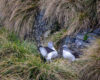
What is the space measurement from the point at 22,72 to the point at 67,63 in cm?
71

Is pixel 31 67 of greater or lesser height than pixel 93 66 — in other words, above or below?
above


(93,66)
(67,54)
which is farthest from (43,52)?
(93,66)

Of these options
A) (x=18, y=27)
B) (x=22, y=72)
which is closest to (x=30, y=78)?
(x=22, y=72)

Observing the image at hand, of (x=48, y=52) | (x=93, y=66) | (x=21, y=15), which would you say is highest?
(x=21, y=15)

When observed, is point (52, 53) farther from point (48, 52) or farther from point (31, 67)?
point (31, 67)

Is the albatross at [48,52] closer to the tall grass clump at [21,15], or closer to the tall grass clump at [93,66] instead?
the tall grass clump at [21,15]

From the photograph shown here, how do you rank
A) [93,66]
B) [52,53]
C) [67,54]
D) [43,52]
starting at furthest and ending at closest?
[43,52] → [52,53] → [67,54] → [93,66]

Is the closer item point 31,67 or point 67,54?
point 31,67

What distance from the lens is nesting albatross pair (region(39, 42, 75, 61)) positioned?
4.24 meters

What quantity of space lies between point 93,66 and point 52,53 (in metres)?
0.98

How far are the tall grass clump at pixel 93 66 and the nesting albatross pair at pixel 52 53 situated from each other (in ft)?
1.73

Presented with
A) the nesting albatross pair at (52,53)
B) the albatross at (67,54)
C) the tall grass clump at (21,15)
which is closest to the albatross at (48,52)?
the nesting albatross pair at (52,53)

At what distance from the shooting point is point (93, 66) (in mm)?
3594

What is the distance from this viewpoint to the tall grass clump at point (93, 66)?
3.57 meters
